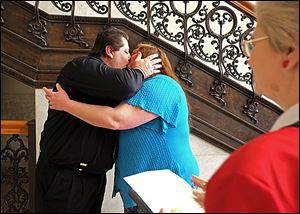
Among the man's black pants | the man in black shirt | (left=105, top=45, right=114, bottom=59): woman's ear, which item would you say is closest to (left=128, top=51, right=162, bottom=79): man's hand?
the man in black shirt

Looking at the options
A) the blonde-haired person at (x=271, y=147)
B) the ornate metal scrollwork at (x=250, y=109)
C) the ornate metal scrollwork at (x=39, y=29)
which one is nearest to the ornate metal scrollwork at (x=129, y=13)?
the ornate metal scrollwork at (x=39, y=29)

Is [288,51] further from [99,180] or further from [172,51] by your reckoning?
[172,51]

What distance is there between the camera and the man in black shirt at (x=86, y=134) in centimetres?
236

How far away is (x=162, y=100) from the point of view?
2.31m

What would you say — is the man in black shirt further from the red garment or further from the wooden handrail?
the red garment

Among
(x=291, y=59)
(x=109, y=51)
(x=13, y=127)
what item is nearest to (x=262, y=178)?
(x=291, y=59)

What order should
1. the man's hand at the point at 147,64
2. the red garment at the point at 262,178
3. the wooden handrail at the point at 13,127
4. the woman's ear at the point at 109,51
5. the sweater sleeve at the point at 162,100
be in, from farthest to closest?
the wooden handrail at the point at 13,127
the woman's ear at the point at 109,51
the man's hand at the point at 147,64
the sweater sleeve at the point at 162,100
the red garment at the point at 262,178

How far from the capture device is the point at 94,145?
8.00 ft

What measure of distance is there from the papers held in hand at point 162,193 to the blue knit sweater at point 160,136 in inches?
17.9

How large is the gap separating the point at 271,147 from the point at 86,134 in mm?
1597

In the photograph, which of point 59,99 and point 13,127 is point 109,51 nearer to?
point 59,99

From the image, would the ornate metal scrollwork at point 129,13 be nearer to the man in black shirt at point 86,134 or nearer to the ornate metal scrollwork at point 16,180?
the ornate metal scrollwork at point 16,180

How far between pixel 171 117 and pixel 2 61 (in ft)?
6.33

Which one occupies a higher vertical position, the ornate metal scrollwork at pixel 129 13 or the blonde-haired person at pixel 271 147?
the blonde-haired person at pixel 271 147
